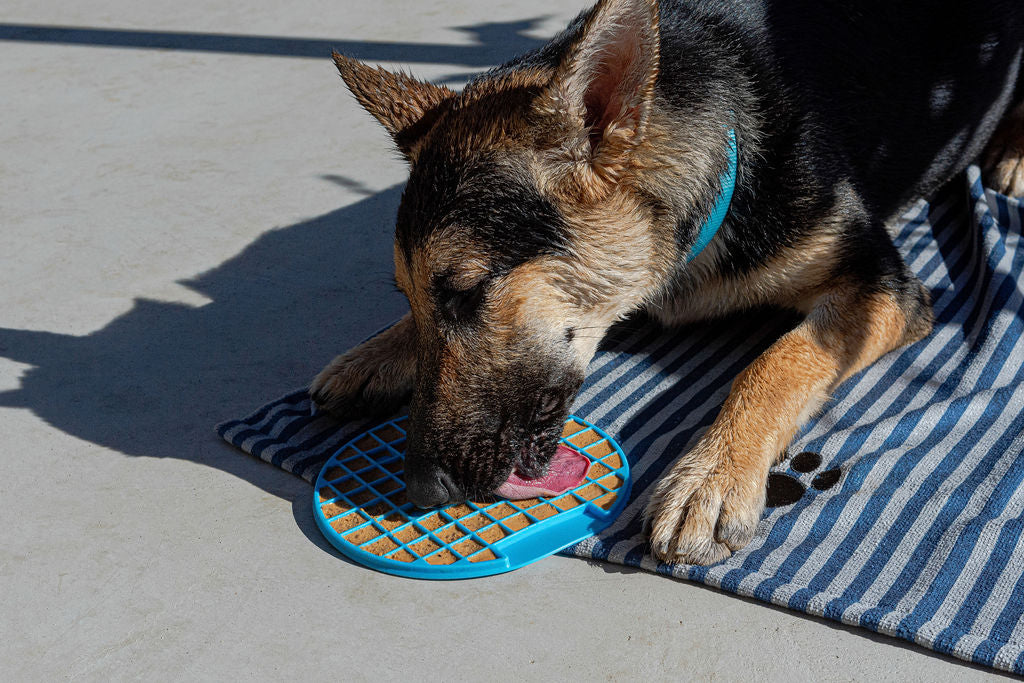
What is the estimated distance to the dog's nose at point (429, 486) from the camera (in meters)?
2.78

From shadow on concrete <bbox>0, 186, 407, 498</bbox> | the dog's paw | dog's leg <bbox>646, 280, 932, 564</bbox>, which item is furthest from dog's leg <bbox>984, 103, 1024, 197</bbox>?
shadow on concrete <bbox>0, 186, 407, 498</bbox>

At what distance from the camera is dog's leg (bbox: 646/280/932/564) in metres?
2.75

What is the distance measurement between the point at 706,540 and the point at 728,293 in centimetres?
115

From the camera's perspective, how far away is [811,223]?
3402 mm

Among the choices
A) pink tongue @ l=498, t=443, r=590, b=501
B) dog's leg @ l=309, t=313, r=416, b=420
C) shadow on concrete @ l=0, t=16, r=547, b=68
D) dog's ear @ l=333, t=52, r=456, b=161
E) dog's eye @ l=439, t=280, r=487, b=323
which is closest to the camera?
dog's eye @ l=439, t=280, r=487, b=323

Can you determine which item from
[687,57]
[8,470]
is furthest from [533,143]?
[8,470]

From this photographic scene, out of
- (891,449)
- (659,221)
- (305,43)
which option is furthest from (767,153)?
(305,43)

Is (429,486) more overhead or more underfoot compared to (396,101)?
more underfoot

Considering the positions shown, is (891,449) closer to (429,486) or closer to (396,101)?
(429,486)

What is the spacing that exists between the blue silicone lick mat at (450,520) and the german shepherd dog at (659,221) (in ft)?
0.46

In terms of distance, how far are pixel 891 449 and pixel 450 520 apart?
1409 millimetres

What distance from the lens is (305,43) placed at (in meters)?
7.29

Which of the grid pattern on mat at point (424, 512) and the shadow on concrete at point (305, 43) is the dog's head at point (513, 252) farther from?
the shadow on concrete at point (305, 43)

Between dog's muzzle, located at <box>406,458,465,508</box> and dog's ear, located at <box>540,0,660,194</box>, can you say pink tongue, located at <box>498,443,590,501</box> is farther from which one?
dog's ear, located at <box>540,0,660,194</box>
